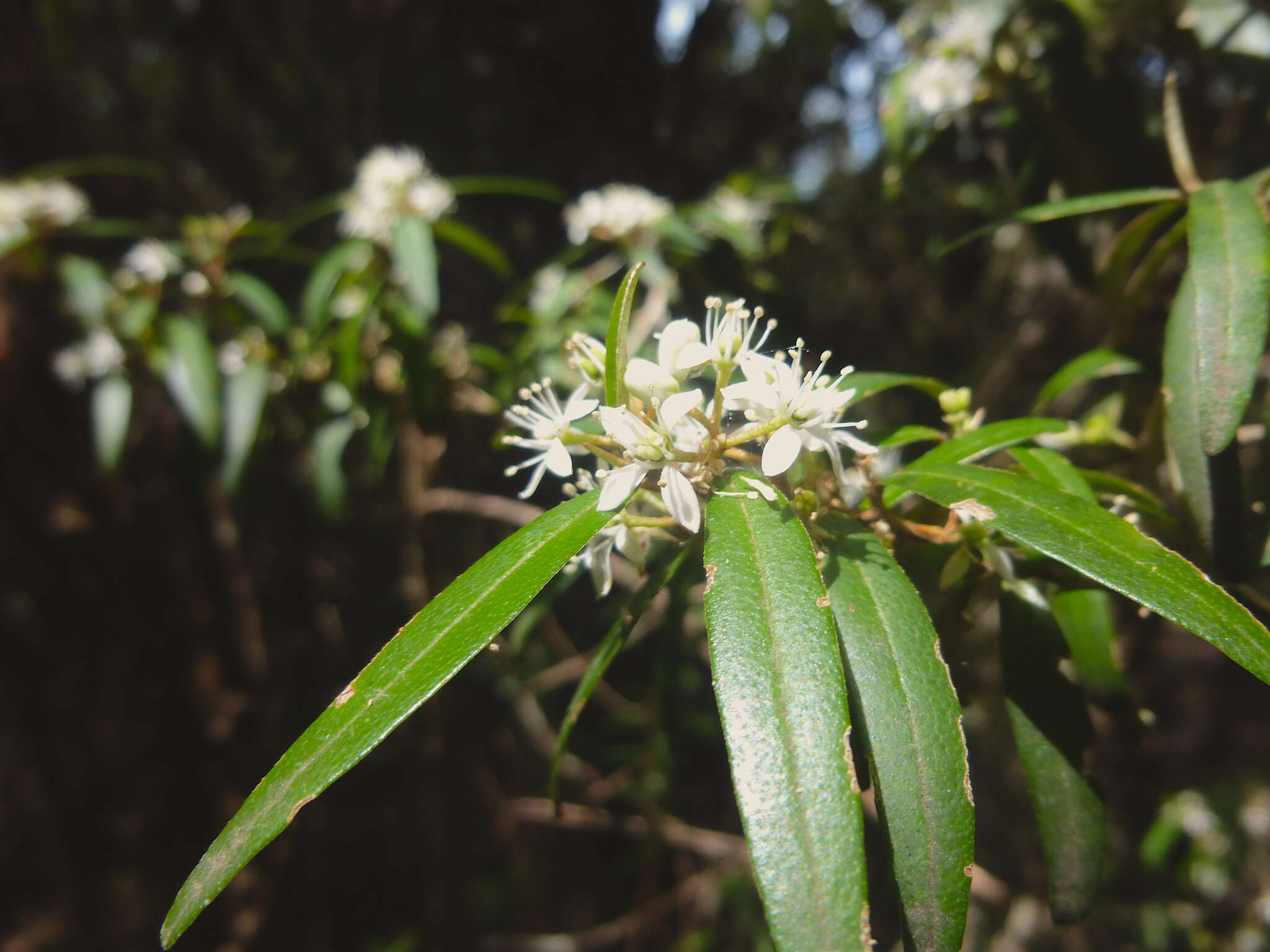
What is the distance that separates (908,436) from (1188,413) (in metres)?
0.27

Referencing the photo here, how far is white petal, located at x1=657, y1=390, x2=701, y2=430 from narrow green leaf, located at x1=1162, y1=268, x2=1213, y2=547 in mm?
517

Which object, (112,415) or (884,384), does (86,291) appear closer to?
(112,415)

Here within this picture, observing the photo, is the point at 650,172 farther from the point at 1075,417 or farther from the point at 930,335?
the point at 1075,417

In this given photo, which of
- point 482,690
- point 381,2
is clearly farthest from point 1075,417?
point 381,2

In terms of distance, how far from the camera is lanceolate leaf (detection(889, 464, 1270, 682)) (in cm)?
57

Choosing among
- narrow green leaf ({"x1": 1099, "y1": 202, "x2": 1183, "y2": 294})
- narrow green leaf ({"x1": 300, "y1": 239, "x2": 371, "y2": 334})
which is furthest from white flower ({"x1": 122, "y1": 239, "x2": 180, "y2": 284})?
narrow green leaf ({"x1": 1099, "y1": 202, "x2": 1183, "y2": 294})

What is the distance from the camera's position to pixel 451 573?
7.57 ft

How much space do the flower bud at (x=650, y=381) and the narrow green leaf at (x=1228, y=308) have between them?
1.63 ft

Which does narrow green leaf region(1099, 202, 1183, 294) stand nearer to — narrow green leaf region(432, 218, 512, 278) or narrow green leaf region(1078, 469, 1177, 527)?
narrow green leaf region(1078, 469, 1177, 527)

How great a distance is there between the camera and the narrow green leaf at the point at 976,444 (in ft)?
2.60

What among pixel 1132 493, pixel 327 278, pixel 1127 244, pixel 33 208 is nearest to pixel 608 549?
pixel 1132 493

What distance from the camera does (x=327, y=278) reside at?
1457 mm

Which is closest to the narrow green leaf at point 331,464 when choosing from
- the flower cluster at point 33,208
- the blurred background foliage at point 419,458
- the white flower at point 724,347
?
the blurred background foliage at point 419,458

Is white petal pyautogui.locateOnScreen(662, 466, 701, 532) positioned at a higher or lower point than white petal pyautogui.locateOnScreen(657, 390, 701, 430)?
lower
